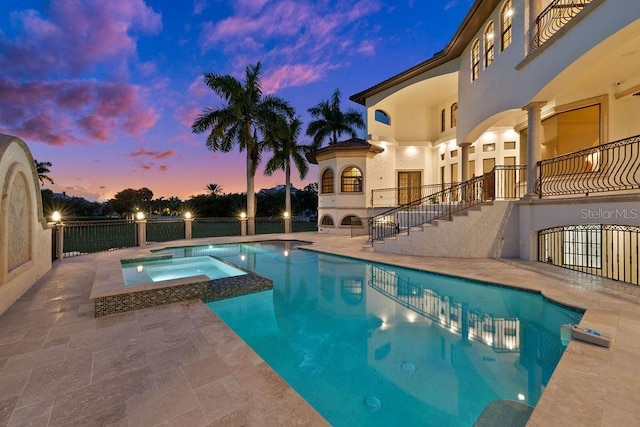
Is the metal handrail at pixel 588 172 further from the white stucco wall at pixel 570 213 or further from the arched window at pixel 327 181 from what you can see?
the arched window at pixel 327 181

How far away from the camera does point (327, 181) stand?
18.8 m

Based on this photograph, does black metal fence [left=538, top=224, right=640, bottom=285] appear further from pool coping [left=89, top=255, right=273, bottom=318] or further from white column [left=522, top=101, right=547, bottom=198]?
pool coping [left=89, top=255, right=273, bottom=318]

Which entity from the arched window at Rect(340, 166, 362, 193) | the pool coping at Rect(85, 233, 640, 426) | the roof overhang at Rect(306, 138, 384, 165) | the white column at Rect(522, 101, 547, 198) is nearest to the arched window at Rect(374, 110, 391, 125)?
the roof overhang at Rect(306, 138, 384, 165)

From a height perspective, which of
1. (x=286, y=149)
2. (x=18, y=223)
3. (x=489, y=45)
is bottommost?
(x=18, y=223)

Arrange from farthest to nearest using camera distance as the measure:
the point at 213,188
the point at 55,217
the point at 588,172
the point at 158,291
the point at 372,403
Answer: the point at 213,188, the point at 55,217, the point at 588,172, the point at 158,291, the point at 372,403

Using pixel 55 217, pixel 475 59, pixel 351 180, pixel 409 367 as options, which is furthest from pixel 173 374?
pixel 351 180

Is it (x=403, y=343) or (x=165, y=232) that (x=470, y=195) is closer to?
(x=403, y=343)

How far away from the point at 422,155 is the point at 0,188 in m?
18.3

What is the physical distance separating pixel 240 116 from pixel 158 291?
13.8 m

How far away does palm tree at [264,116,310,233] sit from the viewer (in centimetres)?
1747

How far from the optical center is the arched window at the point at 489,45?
1036 cm

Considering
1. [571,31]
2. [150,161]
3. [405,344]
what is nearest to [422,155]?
[571,31]

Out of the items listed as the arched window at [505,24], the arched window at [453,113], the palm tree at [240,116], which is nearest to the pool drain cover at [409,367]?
the arched window at [505,24]

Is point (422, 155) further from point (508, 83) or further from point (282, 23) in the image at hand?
point (282, 23)
